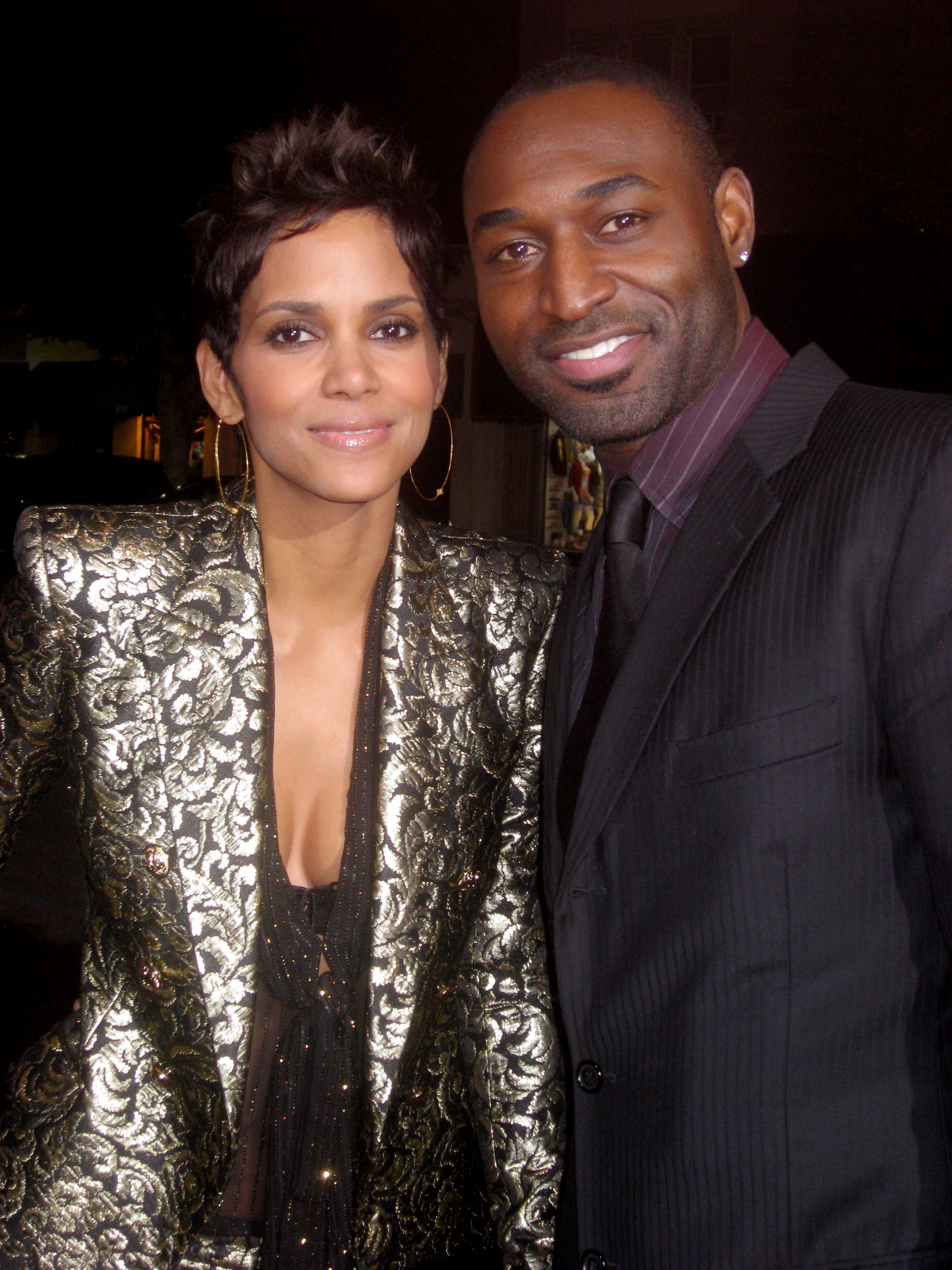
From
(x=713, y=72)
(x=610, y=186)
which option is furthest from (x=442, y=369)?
(x=713, y=72)

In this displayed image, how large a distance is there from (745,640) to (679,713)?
153 millimetres

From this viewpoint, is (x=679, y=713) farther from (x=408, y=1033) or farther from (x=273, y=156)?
(x=273, y=156)

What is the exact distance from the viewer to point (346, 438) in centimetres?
210

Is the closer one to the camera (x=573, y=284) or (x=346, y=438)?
(x=573, y=284)

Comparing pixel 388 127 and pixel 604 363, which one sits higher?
pixel 388 127

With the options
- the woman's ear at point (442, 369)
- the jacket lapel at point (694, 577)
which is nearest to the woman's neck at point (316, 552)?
the woman's ear at point (442, 369)

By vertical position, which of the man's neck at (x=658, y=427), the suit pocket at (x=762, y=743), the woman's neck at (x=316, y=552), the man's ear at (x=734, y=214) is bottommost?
the suit pocket at (x=762, y=743)

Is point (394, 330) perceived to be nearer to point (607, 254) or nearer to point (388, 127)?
point (607, 254)

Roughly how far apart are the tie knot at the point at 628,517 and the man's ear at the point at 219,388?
33.9 inches

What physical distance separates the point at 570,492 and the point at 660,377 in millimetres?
11095

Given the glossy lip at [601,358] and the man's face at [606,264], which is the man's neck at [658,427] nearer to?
the man's face at [606,264]

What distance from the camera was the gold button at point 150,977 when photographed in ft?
6.36

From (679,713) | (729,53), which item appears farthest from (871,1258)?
(729,53)

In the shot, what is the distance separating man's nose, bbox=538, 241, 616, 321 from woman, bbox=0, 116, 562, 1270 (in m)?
0.33
